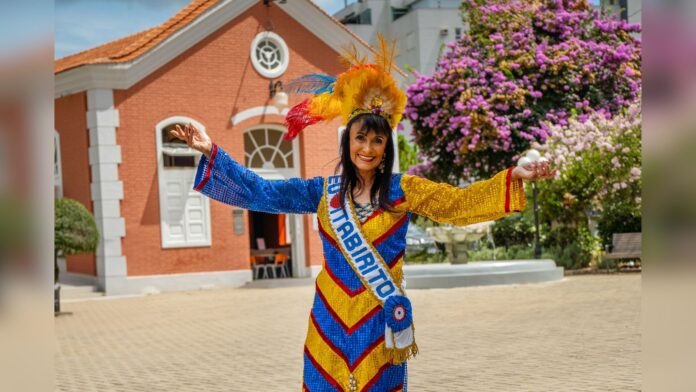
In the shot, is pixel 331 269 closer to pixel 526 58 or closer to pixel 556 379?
pixel 556 379

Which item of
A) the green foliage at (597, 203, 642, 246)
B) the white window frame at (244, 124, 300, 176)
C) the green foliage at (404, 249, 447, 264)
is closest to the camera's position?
the green foliage at (597, 203, 642, 246)

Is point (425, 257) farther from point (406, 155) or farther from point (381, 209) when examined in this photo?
point (381, 209)

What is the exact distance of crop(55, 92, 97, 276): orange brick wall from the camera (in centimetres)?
1930

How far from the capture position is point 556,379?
24.0 ft

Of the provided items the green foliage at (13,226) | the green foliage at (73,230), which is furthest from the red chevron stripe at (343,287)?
the green foliage at (73,230)

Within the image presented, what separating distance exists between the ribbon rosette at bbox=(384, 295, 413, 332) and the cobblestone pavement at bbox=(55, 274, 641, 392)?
3.58 m

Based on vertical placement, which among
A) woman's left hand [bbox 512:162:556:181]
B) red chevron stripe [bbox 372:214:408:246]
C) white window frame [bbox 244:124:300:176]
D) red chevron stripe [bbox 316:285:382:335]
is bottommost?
red chevron stripe [bbox 316:285:382:335]

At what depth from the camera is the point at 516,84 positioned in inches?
947

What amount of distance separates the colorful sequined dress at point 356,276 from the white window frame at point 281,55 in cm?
1698

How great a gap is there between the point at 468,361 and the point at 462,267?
9217mm

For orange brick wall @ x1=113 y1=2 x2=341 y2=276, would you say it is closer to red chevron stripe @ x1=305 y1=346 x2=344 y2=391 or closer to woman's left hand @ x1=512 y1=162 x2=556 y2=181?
red chevron stripe @ x1=305 y1=346 x2=344 y2=391

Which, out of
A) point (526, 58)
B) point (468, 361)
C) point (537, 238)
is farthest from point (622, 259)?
point (468, 361)

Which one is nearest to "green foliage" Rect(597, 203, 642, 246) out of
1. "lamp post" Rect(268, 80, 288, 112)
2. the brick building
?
the brick building

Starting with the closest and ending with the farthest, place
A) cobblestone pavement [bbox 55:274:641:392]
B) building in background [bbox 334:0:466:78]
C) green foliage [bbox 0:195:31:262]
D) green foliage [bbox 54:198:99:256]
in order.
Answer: green foliage [bbox 0:195:31:262]
cobblestone pavement [bbox 55:274:641:392]
green foliage [bbox 54:198:99:256]
building in background [bbox 334:0:466:78]
